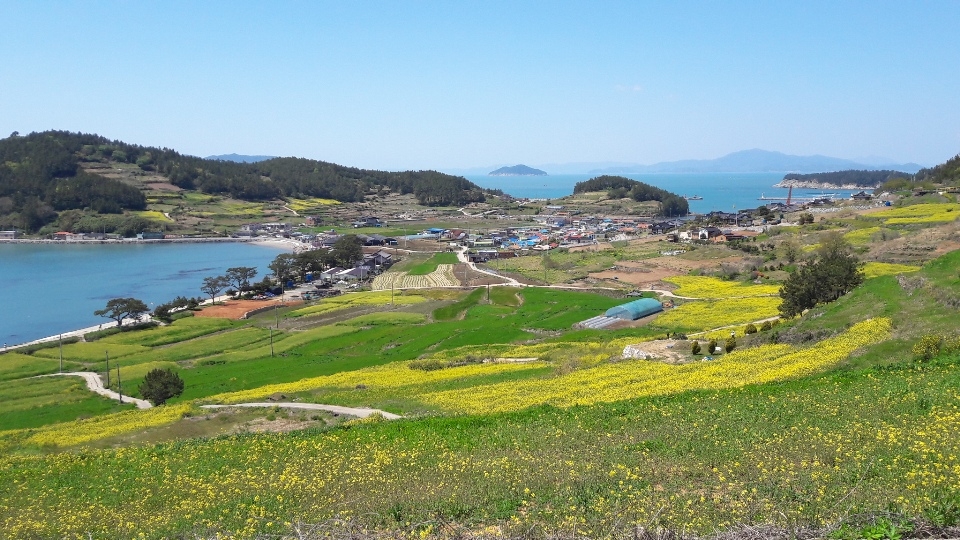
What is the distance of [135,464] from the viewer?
714 inches

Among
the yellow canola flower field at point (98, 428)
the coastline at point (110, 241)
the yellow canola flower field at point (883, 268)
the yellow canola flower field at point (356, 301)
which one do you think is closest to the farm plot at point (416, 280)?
the yellow canola flower field at point (356, 301)

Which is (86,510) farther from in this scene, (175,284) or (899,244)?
(175,284)

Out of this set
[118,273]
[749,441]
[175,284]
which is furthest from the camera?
[118,273]

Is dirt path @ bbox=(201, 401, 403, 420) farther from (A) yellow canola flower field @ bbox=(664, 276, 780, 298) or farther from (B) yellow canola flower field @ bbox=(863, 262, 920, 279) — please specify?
(B) yellow canola flower field @ bbox=(863, 262, 920, 279)

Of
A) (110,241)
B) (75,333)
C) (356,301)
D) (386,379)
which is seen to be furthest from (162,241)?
(386,379)

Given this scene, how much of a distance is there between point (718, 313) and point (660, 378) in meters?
27.1

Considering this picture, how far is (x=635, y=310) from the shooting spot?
5281 cm

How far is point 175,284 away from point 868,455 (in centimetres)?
10528

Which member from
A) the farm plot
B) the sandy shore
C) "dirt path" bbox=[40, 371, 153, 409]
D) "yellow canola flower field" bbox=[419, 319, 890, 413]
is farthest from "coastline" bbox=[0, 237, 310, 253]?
"yellow canola flower field" bbox=[419, 319, 890, 413]

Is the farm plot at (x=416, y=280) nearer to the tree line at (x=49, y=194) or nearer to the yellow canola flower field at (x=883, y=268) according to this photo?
the yellow canola flower field at (x=883, y=268)

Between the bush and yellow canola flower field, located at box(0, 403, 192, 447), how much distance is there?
190 inches

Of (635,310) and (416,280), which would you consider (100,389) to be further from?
(416,280)

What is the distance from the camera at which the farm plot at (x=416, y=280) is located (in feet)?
290

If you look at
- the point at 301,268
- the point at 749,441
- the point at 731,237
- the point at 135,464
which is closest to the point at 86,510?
the point at 135,464
